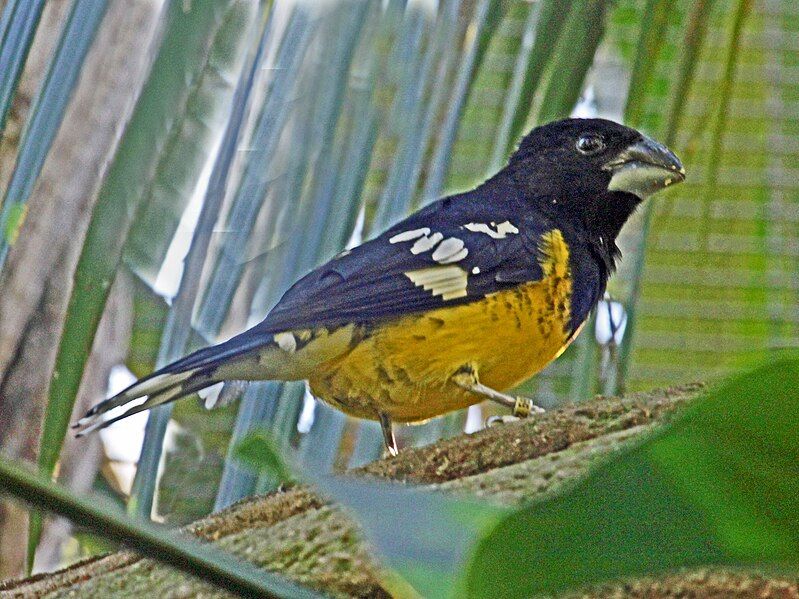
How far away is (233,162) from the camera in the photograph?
1.54 meters

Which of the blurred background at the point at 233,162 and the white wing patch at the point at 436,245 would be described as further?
the white wing patch at the point at 436,245

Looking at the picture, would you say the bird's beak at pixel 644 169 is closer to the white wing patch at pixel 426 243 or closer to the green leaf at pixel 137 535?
the white wing patch at pixel 426 243

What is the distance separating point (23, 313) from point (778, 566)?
2360mm

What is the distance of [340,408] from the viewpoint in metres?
2.20

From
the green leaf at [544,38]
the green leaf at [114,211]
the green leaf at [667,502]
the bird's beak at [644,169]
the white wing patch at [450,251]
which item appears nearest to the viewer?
the green leaf at [667,502]

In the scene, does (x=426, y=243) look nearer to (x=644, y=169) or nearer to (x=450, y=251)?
(x=450, y=251)

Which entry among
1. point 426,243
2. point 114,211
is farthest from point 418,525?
point 426,243

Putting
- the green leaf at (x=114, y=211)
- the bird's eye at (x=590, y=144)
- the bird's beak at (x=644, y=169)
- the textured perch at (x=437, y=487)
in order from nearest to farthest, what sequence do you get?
the textured perch at (x=437, y=487)
the green leaf at (x=114, y=211)
the bird's beak at (x=644, y=169)
the bird's eye at (x=590, y=144)

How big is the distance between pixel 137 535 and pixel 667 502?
0.65 feet

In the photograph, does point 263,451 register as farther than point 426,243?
No

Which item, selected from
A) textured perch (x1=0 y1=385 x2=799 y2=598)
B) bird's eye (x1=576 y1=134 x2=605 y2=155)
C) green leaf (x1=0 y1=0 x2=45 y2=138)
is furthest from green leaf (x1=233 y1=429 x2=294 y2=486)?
bird's eye (x1=576 y1=134 x2=605 y2=155)

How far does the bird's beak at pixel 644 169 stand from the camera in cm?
245

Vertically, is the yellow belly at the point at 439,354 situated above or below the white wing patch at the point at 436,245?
below

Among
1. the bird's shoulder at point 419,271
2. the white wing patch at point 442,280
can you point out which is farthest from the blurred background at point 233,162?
the white wing patch at point 442,280
